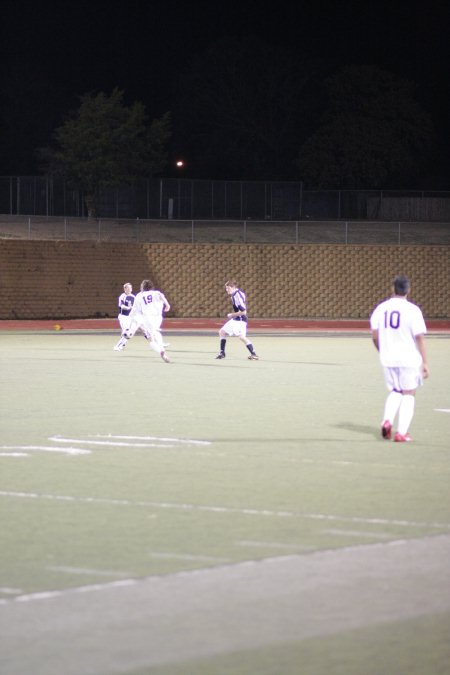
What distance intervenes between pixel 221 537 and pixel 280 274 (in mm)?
50958

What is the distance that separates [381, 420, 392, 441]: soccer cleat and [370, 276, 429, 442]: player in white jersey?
151mm

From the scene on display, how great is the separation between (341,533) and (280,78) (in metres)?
83.7

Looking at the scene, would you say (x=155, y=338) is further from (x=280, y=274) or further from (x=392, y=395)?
(x=280, y=274)

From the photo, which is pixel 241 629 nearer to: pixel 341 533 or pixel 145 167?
pixel 341 533

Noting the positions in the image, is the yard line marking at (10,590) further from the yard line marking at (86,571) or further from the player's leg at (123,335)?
the player's leg at (123,335)

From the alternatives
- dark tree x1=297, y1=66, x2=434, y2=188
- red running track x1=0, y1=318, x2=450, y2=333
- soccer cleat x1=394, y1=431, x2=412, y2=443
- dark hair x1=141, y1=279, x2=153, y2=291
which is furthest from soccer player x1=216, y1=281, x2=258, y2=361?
dark tree x1=297, y1=66, x2=434, y2=188

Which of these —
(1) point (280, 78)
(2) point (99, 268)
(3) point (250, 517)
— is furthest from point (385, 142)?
(3) point (250, 517)

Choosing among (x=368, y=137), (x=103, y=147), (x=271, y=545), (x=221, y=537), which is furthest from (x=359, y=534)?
(x=368, y=137)

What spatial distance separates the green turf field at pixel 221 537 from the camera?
629 centimetres

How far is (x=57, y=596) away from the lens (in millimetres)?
7254

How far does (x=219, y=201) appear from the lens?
250 ft

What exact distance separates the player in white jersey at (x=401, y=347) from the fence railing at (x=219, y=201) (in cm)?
6078

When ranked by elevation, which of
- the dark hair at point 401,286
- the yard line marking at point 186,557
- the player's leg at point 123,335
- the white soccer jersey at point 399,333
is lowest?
the player's leg at point 123,335

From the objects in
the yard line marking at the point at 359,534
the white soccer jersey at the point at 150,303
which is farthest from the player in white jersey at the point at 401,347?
the white soccer jersey at the point at 150,303
